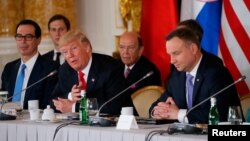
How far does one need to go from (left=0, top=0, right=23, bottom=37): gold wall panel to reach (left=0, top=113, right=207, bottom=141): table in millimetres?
3436

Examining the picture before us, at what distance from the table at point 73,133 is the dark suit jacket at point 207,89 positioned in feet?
0.95

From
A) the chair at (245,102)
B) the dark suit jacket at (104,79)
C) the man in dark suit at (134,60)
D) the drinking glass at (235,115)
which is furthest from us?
the man in dark suit at (134,60)

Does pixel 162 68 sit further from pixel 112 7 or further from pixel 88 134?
pixel 88 134

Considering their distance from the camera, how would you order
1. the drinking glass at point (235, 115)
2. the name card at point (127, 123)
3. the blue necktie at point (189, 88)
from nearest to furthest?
the drinking glass at point (235, 115), the name card at point (127, 123), the blue necktie at point (189, 88)

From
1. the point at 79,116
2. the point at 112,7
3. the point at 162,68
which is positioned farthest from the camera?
the point at 112,7

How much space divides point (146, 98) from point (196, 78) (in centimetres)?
100

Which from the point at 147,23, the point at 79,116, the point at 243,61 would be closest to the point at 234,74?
the point at 243,61

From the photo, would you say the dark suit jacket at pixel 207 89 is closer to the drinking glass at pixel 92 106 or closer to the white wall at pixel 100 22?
the drinking glass at pixel 92 106

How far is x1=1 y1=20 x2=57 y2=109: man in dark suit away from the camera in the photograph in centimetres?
652

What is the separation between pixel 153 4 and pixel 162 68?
2.27ft

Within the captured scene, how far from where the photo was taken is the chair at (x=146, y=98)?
602cm

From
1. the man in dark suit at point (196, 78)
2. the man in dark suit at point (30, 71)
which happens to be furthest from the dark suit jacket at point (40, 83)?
the man in dark suit at point (196, 78)

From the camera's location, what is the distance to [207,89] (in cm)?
503

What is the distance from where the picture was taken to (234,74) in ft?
22.0
